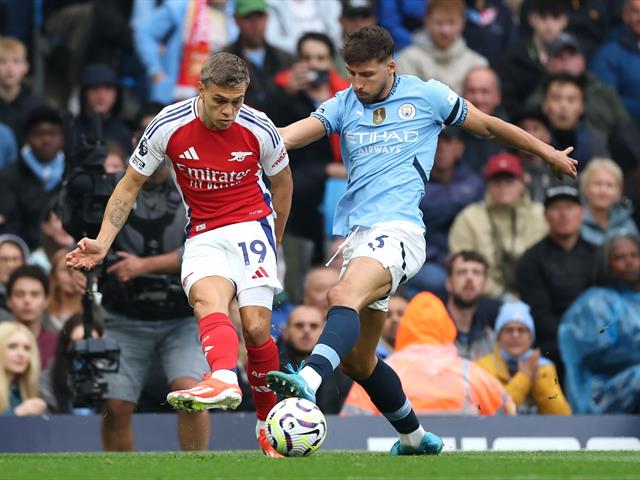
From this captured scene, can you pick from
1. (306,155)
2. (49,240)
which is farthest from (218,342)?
(306,155)

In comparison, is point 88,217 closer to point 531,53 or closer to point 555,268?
point 555,268

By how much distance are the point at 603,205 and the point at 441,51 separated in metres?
2.66

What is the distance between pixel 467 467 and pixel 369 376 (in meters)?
1.49

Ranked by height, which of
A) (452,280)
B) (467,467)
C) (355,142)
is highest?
(355,142)

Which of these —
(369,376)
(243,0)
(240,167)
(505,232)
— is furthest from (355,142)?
(243,0)

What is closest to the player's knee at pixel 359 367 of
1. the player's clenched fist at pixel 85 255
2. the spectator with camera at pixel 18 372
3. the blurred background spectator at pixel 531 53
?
the player's clenched fist at pixel 85 255

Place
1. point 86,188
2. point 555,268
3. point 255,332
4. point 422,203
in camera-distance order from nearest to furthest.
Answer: point 255,332
point 86,188
point 555,268
point 422,203

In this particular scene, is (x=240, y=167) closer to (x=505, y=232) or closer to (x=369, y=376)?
(x=369, y=376)

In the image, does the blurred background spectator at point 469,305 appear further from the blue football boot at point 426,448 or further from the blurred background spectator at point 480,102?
the blue football boot at point 426,448

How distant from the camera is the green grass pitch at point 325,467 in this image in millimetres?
7621

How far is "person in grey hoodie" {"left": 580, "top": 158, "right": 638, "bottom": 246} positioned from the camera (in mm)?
15164

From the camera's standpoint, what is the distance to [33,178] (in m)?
15.3

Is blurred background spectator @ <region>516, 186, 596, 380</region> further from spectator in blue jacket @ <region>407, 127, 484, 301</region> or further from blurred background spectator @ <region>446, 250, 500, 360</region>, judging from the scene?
spectator in blue jacket @ <region>407, 127, 484, 301</region>

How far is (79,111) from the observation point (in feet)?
53.5
